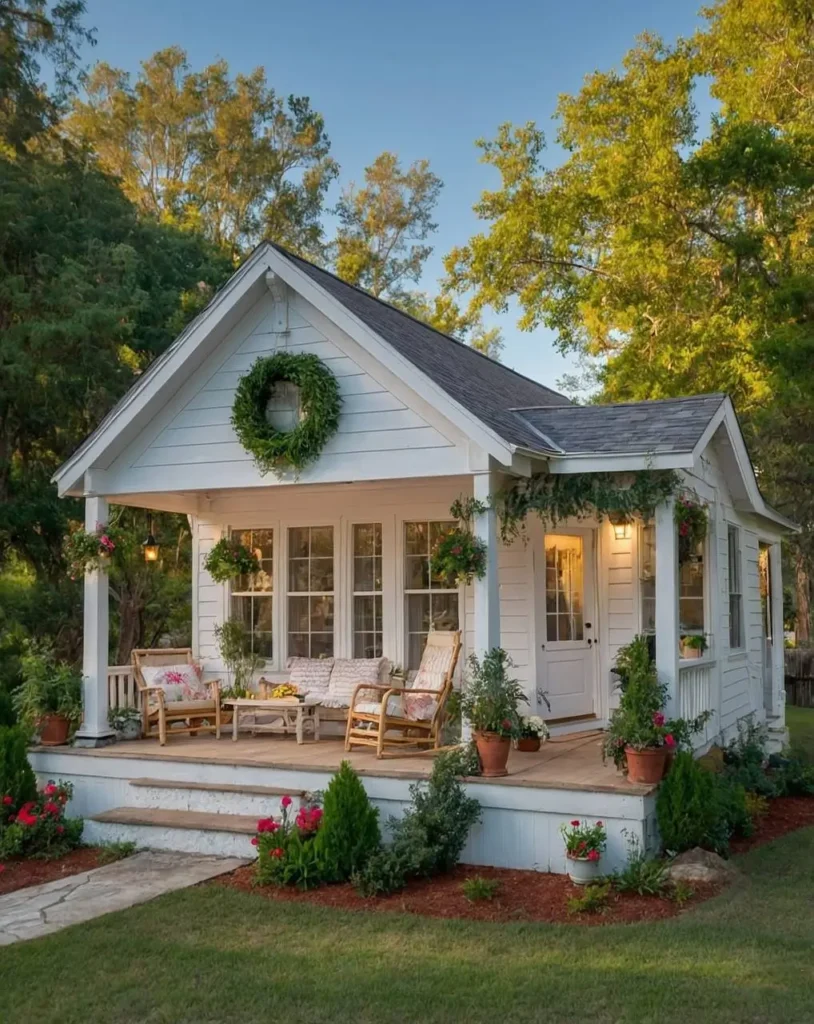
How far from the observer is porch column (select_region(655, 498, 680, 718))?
7816mm

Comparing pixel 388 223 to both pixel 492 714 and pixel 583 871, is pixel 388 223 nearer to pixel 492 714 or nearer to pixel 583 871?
pixel 492 714

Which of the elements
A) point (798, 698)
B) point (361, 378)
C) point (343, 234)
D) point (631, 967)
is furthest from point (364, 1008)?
point (343, 234)

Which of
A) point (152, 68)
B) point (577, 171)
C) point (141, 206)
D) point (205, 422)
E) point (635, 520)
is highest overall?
point (152, 68)

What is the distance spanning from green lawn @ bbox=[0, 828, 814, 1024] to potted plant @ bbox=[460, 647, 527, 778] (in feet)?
5.25

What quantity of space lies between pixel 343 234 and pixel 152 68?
733cm

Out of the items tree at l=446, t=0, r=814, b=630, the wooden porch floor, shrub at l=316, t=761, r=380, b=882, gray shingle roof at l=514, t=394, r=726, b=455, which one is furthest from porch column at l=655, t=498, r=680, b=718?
tree at l=446, t=0, r=814, b=630

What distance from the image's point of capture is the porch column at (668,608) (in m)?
7.82

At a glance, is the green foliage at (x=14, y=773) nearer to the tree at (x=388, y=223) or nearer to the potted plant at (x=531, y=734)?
→ the potted plant at (x=531, y=734)

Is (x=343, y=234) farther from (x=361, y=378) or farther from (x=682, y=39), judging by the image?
(x=361, y=378)

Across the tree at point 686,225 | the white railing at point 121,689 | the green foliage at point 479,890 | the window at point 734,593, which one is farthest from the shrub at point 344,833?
the tree at point 686,225

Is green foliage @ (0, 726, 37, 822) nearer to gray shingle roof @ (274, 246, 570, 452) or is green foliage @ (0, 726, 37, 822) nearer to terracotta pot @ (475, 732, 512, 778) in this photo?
terracotta pot @ (475, 732, 512, 778)

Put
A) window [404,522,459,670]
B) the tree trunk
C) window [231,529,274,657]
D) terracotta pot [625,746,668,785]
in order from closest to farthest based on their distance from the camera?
terracotta pot [625,746,668,785], window [404,522,459,670], window [231,529,274,657], the tree trunk

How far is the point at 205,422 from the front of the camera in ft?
30.6

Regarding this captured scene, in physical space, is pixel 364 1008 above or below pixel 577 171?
below
